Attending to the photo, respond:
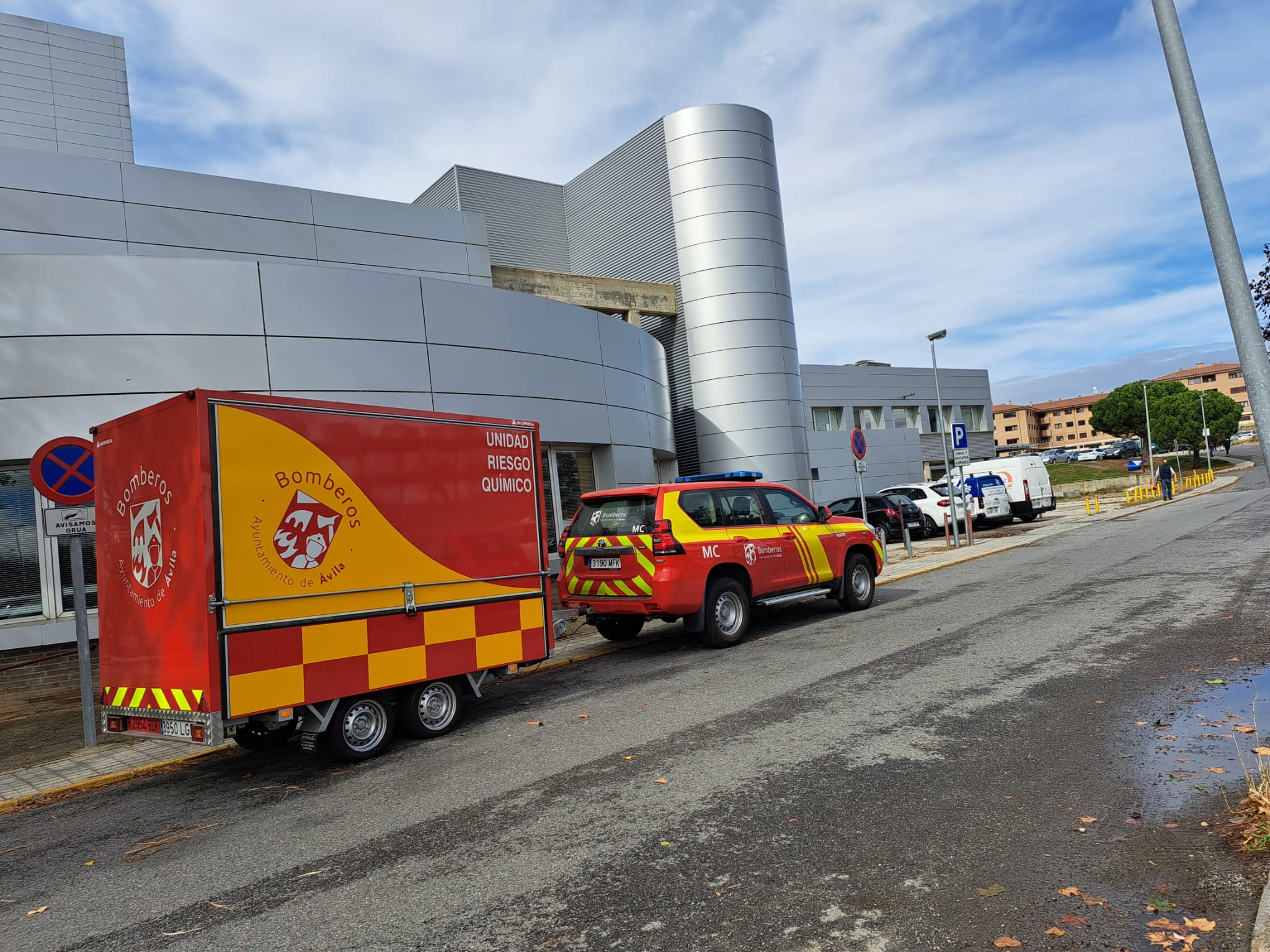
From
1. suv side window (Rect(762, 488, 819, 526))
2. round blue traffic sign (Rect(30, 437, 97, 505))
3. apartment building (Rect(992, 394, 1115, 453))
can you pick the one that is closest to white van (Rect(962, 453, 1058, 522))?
suv side window (Rect(762, 488, 819, 526))

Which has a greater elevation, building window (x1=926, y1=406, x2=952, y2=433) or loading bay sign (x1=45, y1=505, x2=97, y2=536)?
building window (x1=926, y1=406, x2=952, y2=433)

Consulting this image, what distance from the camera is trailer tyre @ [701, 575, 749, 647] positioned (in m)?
9.99

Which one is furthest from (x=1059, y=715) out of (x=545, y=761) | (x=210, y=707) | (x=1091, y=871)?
(x=210, y=707)

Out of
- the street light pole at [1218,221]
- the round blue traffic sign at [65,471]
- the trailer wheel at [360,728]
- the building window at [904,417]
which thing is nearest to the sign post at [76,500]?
the round blue traffic sign at [65,471]

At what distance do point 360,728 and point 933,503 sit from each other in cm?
2262

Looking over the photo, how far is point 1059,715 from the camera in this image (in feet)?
19.7

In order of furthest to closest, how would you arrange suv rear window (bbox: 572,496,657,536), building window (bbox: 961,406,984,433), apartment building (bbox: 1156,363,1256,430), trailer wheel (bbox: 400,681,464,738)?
apartment building (bbox: 1156,363,1256,430), building window (bbox: 961,406,984,433), suv rear window (bbox: 572,496,657,536), trailer wheel (bbox: 400,681,464,738)

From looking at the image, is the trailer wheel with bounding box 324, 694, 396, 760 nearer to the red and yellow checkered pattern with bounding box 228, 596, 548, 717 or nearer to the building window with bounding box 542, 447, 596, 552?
the red and yellow checkered pattern with bounding box 228, 596, 548, 717

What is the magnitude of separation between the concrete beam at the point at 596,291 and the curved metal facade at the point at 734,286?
2.62ft

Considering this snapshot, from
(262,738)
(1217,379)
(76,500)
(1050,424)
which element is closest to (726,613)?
(262,738)

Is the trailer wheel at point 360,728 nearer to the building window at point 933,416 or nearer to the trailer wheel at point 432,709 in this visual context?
the trailer wheel at point 432,709

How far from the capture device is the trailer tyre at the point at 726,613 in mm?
9992

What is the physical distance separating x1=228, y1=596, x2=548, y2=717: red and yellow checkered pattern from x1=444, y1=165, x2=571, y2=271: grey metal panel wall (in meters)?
18.1

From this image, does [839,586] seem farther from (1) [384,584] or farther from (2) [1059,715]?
(1) [384,584]
